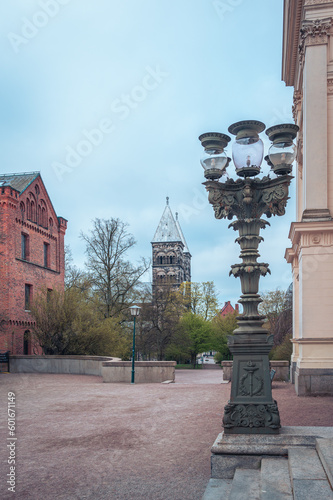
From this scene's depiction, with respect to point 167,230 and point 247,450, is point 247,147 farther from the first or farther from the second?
point 167,230

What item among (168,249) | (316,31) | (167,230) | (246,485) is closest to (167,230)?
(167,230)

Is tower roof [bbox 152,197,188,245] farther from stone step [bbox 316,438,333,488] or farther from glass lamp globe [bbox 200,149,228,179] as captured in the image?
stone step [bbox 316,438,333,488]

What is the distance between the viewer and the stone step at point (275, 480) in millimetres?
5256

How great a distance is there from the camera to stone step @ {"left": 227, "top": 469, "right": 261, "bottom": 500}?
5418 millimetres

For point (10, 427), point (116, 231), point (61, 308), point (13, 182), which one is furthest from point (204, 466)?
point (116, 231)

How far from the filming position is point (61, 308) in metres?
29.2

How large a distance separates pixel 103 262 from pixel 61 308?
13.1m

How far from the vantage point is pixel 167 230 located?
121m

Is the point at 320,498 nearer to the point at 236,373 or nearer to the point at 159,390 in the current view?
the point at 236,373

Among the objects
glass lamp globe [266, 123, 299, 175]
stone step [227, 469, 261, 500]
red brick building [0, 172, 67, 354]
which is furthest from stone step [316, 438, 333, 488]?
red brick building [0, 172, 67, 354]

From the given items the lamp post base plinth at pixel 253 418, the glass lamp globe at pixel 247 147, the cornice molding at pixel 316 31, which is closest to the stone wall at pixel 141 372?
the cornice molding at pixel 316 31

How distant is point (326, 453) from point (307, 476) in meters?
0.55

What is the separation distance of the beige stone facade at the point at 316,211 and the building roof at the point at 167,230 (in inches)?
4062

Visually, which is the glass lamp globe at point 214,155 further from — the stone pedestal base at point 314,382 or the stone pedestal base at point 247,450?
the stone pedestal base at point 314,382
